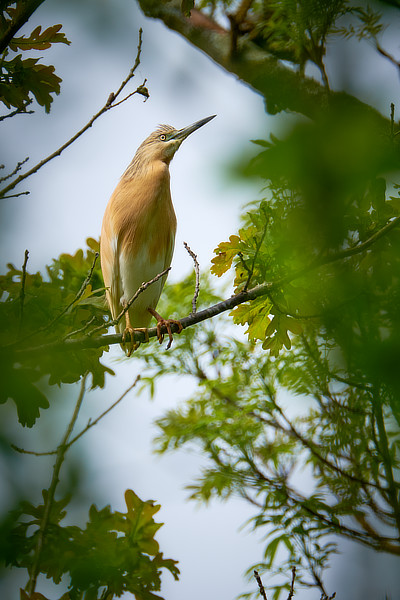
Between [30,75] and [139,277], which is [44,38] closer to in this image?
[30,75]

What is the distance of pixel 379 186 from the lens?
2.96ft

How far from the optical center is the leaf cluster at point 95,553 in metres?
1.43

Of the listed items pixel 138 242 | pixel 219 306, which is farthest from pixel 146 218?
pixel 219 306

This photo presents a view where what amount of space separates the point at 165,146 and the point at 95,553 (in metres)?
3.06

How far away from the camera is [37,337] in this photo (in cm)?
157

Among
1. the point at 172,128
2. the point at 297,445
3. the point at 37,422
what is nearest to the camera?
the point at 37,422

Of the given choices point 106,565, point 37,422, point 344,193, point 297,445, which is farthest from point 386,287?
point 297,445

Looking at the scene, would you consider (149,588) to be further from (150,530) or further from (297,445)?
(297,445)

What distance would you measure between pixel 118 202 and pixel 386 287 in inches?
122

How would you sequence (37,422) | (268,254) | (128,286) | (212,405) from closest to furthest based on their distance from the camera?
1. (37,422)
2. (268,254)
3. (212,405)
4. (128,286)

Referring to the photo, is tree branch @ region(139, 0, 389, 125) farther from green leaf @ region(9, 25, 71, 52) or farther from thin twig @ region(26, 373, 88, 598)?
thin twig @ region(26, 373, 88, 598)

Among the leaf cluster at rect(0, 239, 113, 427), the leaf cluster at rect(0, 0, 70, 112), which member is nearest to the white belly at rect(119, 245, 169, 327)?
the leaf cluster at rect(0, 239, 113, 427)

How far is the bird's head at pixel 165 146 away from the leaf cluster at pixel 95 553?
2725 mm

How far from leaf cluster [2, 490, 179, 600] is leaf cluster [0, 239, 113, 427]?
23 cm
